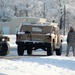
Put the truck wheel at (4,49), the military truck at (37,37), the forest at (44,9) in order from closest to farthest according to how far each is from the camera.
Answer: the truck wheel at (4,49) → the military truck at (37,37) → the forest at (44,9)

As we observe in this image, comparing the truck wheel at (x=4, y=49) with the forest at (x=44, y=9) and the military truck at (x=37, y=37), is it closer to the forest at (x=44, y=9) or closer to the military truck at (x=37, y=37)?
the military truck at (x=37, y=37)

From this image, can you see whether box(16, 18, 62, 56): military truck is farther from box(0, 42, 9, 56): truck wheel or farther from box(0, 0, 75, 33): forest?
box(0, 0, 75, 33): forest

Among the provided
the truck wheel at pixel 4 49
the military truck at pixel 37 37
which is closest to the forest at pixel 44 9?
the military truck at pixel 37 37

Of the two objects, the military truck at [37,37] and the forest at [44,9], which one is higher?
the forest at [44,9]

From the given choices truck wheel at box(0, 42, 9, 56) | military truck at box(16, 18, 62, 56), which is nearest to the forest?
military truck at box(16, 18, 62, 56)

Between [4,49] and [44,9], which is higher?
[44,9]

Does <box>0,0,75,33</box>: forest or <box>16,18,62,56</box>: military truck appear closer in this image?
<box>16,18,62,56</box>: military truck

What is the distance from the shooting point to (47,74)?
43.6ft

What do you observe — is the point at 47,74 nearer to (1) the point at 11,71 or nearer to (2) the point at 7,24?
(1) the point at 11,71

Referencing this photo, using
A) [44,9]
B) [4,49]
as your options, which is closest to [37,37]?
[4,49]

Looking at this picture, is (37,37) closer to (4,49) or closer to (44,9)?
(4,49)

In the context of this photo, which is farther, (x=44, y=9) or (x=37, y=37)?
(x=44, y=9)

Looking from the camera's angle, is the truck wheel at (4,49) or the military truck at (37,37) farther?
the military truck at (37,37)

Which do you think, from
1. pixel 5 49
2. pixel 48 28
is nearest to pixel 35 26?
pixel 48 28
